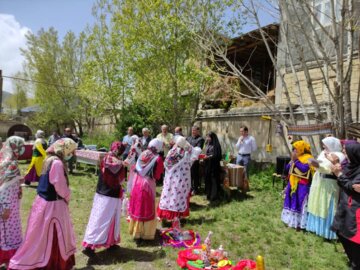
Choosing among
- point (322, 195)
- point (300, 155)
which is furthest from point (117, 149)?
point (322, 195)

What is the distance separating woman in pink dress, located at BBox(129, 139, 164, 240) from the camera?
5.11 meters

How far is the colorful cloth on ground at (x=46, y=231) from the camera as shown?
3.75 m

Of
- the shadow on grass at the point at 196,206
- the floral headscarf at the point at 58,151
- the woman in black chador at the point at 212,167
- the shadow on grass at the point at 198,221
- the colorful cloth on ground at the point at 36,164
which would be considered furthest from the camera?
the colorful cloth on ground at the point at 36,164

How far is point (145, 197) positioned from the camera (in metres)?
5.14

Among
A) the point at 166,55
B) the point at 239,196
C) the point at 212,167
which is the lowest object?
the point at 239,196

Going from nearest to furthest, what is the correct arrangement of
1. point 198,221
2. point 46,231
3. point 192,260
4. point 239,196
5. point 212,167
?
1. point 46,231
2. point 192,260
3. point 198,221
4. point 212,167
5. point 239,196

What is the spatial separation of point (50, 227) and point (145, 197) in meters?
1.66

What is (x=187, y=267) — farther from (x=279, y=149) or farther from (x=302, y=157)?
(x=279, y=149)

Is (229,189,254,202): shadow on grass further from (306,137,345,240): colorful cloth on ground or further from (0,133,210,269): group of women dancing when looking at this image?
(0,133,210,269): group of women dancing

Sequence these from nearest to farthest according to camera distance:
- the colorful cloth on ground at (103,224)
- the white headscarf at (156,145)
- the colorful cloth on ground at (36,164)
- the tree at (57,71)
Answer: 1. the colorful cloth on ground at (103,224)
2. the white headscarf at (156,145)
3. the colorful cloth on ground at (36,164)
4. the tree at (57,71)

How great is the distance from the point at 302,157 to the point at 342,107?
1.10 meters

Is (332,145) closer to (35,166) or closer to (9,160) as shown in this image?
(9,160)

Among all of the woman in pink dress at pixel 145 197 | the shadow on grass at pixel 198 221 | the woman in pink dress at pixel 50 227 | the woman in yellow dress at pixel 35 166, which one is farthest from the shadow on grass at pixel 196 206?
the woman in yellow dress at pixel 35 166

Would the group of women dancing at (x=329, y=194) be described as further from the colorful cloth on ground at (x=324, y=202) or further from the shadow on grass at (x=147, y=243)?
the shadow on grass at (x=147, y=243)
